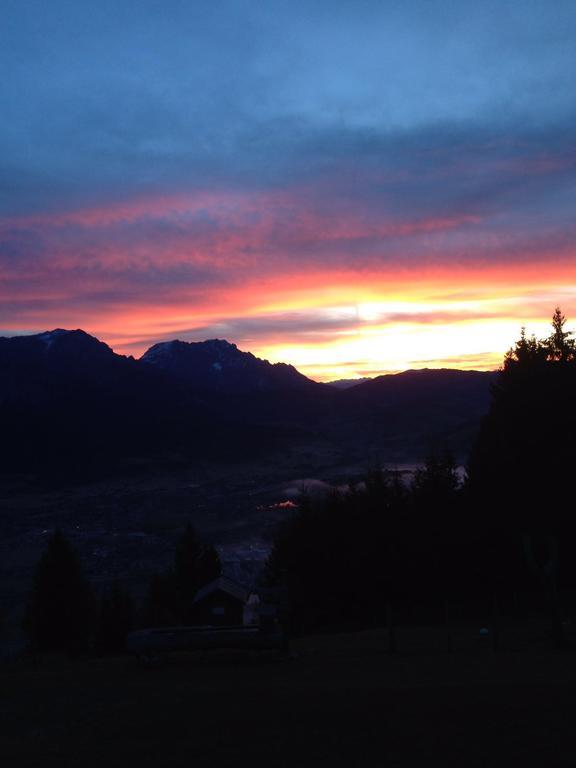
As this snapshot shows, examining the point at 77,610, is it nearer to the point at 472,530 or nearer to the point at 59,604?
the point at 59,604

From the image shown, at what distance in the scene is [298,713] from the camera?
1358cm

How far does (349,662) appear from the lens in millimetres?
19625

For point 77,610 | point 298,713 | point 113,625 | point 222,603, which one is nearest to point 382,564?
point 222,603

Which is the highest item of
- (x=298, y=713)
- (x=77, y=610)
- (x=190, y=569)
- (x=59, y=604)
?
(x=298, y=713)

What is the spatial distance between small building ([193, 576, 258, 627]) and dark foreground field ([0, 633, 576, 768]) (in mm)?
13916

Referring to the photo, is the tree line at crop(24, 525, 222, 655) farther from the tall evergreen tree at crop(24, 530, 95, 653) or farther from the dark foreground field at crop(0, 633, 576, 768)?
the dark foreground field at crop(0, 633, 576, 768)

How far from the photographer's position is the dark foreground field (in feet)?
37.4

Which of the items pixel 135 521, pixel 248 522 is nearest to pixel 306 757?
pixel 248 522

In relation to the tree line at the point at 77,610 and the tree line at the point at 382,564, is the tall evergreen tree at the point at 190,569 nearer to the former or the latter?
the tree line at the point at 382,564

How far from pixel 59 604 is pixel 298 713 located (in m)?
30.8

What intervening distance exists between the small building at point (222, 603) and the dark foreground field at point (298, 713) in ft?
45.7

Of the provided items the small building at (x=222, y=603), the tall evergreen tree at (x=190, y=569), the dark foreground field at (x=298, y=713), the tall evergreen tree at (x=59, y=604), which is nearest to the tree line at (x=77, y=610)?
the tall evergreen tree at (x=59, y=604)

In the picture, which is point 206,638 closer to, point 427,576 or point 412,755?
point 412,755

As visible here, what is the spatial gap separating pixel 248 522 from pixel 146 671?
95981 mm
